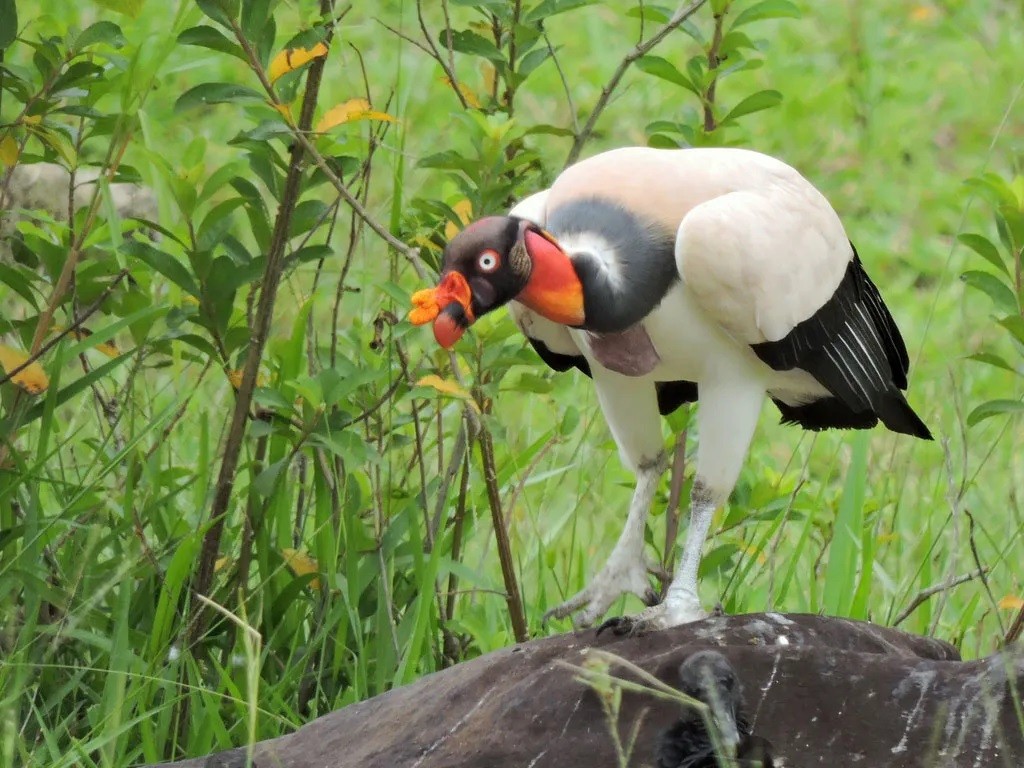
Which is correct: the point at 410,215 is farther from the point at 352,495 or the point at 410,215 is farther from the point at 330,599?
the point at 330,599

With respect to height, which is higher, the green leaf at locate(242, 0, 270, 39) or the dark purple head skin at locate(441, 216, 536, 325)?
the green leaf at locate(242, 0, 270, 39)

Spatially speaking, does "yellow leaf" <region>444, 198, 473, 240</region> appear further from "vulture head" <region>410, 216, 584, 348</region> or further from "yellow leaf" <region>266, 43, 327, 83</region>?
"vulture head" <region>410, 216, 584, 348</region>

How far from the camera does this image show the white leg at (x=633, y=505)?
3.30m

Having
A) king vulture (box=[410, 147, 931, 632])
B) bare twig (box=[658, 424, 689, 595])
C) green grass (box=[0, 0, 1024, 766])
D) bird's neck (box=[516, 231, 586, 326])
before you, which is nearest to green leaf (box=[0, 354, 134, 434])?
green grass (box=[0, 0, 1024, 766])

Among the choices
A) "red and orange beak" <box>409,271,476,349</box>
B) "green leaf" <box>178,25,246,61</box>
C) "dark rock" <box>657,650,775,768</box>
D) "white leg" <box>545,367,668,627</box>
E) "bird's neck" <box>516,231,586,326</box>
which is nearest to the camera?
"dark rock" <box>657,650,775,768</box>

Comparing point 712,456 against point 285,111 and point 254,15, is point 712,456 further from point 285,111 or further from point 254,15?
point 254,15

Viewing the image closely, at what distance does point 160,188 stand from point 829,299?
143 cm

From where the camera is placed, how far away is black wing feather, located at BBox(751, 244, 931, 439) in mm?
3113

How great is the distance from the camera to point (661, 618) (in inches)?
118

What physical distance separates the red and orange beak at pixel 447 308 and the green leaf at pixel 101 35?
96cm

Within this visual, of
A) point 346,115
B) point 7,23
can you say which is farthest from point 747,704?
point 7,23

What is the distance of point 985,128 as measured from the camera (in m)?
8.17

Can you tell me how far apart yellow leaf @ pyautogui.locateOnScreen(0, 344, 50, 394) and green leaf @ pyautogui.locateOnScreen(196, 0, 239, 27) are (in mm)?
836

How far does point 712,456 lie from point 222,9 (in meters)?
1.29
